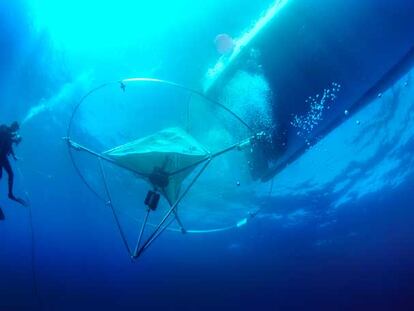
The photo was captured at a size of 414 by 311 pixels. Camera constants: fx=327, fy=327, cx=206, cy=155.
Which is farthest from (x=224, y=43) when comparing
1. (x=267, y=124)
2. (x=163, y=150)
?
(x=163, y=150)

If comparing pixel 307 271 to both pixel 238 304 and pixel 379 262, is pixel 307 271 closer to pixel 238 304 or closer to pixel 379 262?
pixel 379 262

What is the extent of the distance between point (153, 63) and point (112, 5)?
199 centimetres

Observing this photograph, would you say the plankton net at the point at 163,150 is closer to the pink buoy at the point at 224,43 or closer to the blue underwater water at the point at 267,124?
the blue underwater water at the point at 267,124

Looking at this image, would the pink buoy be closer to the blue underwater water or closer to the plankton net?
the blue underwater water

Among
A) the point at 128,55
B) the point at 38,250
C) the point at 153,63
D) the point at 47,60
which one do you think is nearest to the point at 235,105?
the point at 153,63

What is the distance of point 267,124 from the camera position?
9055mm

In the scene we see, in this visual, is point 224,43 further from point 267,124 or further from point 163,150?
point 163,150

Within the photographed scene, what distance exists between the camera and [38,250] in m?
50.5

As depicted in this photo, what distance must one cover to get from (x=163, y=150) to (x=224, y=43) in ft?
13.7

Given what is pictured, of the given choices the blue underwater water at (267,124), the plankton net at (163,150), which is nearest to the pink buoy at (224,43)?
the blue underwater water at (267,124)

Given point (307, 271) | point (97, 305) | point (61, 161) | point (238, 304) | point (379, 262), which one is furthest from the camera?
point (97, 305)

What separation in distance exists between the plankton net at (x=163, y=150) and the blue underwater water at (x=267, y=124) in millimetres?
234

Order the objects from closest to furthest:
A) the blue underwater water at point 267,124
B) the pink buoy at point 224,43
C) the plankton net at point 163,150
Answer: the plankton net at point 163,150 < the blue underwater water at point 267,124 < the pink buoy at point 224,43

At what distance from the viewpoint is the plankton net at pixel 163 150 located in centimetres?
578
